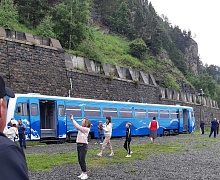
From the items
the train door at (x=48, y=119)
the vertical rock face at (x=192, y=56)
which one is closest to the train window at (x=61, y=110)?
the train door at (x=48, y=119)

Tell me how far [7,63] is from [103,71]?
10.7 metres

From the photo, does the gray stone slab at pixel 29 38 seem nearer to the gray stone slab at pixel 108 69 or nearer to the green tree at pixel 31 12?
the gray stone slab at pixel 108 69

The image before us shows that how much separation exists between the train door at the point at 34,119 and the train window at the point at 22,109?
0.22 m

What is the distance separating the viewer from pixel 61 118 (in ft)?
65.8

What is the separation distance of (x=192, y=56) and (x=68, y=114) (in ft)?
253

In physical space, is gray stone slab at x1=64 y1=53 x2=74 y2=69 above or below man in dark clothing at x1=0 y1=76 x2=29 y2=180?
above

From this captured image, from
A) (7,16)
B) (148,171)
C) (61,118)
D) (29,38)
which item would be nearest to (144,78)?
(7,16)

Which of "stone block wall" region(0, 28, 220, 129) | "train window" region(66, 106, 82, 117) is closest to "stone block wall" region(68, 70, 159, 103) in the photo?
"stone block wall" region(0, 28, 220, 129)

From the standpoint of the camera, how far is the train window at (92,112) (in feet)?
72.0

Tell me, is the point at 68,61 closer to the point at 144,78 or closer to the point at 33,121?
the point at 33,121

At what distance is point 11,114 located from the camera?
17.2 meters

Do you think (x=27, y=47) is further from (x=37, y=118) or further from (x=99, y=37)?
(x=99, y=37)

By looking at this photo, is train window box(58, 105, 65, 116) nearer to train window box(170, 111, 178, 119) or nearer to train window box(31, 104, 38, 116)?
train window box(31, 104, 38, 116)

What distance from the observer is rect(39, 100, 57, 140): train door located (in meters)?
19.8
